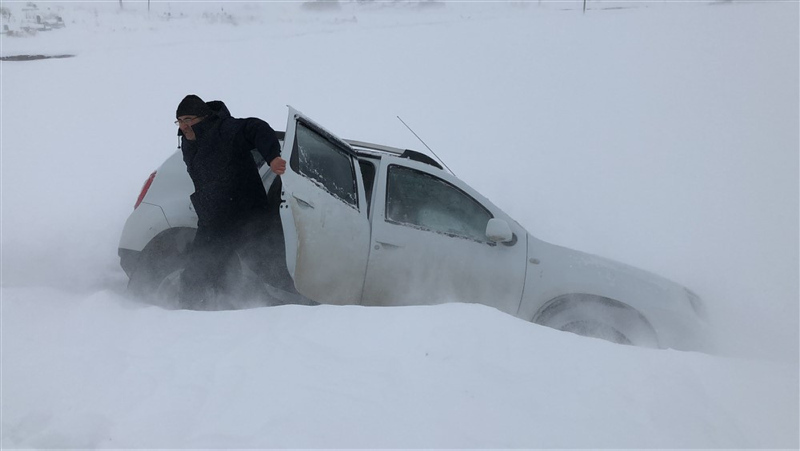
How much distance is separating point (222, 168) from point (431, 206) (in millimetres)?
1480

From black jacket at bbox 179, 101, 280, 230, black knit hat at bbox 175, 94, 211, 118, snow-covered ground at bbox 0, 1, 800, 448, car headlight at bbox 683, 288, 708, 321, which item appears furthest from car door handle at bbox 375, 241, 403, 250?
car headlight at bbox 683, 288, 708, 321

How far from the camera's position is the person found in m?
4.13

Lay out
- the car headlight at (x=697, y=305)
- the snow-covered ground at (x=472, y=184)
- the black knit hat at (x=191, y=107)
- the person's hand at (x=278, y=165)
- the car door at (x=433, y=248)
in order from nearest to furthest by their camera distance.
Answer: the snow-covered ground at (x=472, y=184)
the person's hand at (x=278, y=165)
the black knit hat at (x=191, y=107)
the car door at (x=433, y=248)
the car headlight at (x=697, y=305)

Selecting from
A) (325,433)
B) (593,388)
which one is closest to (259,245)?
(325,433)

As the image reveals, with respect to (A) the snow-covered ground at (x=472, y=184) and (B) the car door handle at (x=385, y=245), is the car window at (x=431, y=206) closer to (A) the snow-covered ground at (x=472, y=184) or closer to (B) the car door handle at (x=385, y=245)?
(B) the car door handle at (x=385, y=245)

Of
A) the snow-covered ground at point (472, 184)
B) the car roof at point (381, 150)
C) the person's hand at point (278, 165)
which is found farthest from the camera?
the car roof at point (381, 150)

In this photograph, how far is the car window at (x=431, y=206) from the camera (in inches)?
173

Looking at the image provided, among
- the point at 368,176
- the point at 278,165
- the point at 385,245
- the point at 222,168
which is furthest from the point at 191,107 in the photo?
the point at 385,245

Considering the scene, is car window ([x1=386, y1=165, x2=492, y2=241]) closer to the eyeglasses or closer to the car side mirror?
the car side mirror

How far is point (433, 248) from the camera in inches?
169

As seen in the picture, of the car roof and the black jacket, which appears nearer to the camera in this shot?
the black jacket

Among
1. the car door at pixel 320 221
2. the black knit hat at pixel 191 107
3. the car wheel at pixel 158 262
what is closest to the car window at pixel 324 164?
the car door at pixel 320 221

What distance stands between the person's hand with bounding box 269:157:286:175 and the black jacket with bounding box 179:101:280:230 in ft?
1.15

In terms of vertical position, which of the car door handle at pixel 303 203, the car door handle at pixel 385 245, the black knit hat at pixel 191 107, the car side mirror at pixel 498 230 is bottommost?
the car door handle at pixel 385 245
